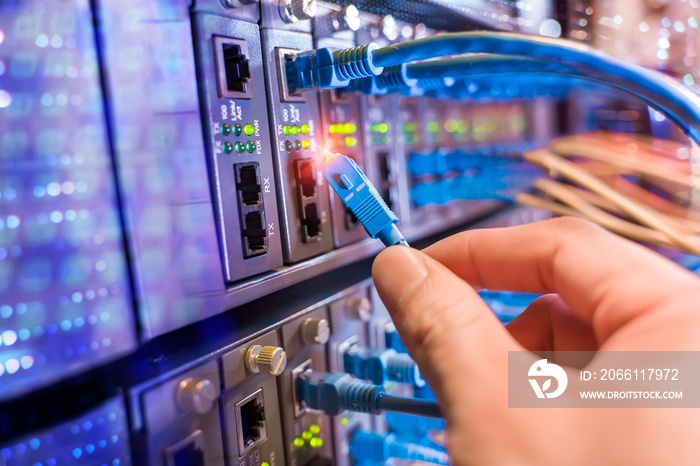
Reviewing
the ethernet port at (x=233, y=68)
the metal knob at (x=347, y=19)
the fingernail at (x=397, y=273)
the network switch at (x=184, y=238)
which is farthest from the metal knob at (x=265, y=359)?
the metal knob at (x=347, y=19)

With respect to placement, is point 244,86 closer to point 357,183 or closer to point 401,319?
point 357,183

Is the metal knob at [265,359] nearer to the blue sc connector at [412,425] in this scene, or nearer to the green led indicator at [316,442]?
the green led indicator at [316,442]

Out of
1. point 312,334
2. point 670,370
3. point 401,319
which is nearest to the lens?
point 670,370

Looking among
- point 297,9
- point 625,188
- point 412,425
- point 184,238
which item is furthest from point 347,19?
point 625,188

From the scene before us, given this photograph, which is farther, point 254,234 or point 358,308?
point 358,308

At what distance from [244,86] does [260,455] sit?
365 millimetres

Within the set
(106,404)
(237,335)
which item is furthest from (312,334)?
(106,404)

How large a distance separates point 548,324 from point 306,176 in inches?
11.5

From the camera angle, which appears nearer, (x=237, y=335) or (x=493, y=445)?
(x=493, y=445)

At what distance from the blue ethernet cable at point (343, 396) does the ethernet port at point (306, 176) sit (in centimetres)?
20

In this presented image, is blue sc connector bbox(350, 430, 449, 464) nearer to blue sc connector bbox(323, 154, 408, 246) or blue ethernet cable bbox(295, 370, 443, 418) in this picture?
blue ethernet cable bbox(295, 370, 443, 418)

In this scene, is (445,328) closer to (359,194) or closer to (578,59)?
(359,194)

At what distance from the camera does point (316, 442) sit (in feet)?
1.86

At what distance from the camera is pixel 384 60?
18.5 inches
